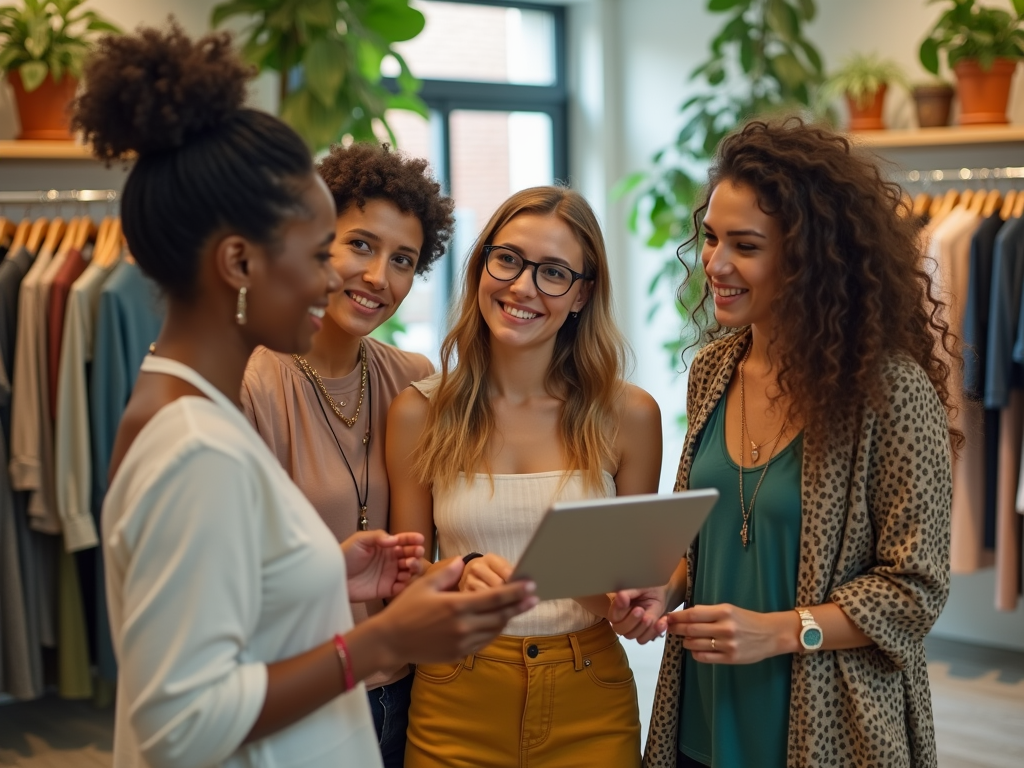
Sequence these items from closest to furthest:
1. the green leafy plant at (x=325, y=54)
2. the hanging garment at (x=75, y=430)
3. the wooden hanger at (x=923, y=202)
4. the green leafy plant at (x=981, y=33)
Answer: the hanging garment at (x=75, y=430)
the green leafy plant at (x=325, y=54)
the green leafy plant at (x=981, y=33)
the wooden hanger at (x=923, y=202)

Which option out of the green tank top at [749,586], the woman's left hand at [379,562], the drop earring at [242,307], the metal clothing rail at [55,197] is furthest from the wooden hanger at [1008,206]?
the drop earring at [242,307]

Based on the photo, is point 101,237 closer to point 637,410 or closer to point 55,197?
point 55,197

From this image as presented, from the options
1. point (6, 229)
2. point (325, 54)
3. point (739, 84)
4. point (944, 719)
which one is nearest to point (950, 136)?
point (739, 84)

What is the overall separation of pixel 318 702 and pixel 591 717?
734mm

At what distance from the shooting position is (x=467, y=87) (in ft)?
18.9

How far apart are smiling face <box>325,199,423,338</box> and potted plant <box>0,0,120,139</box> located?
6.72 feet

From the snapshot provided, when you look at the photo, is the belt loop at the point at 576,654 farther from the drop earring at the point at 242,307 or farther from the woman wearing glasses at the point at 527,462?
the drop earring at the point at 242,307

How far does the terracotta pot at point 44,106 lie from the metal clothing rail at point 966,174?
295 cm

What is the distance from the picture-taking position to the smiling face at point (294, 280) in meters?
1.18

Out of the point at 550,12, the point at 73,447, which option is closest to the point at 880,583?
the point at 73,447

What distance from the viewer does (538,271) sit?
6.31 ft

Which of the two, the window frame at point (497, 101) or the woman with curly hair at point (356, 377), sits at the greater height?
the window frame at point (497, 101)

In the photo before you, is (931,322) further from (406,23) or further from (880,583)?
(406,23)

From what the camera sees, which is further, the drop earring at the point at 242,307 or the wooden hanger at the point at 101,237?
the wooden hanger at the point at 101,237
